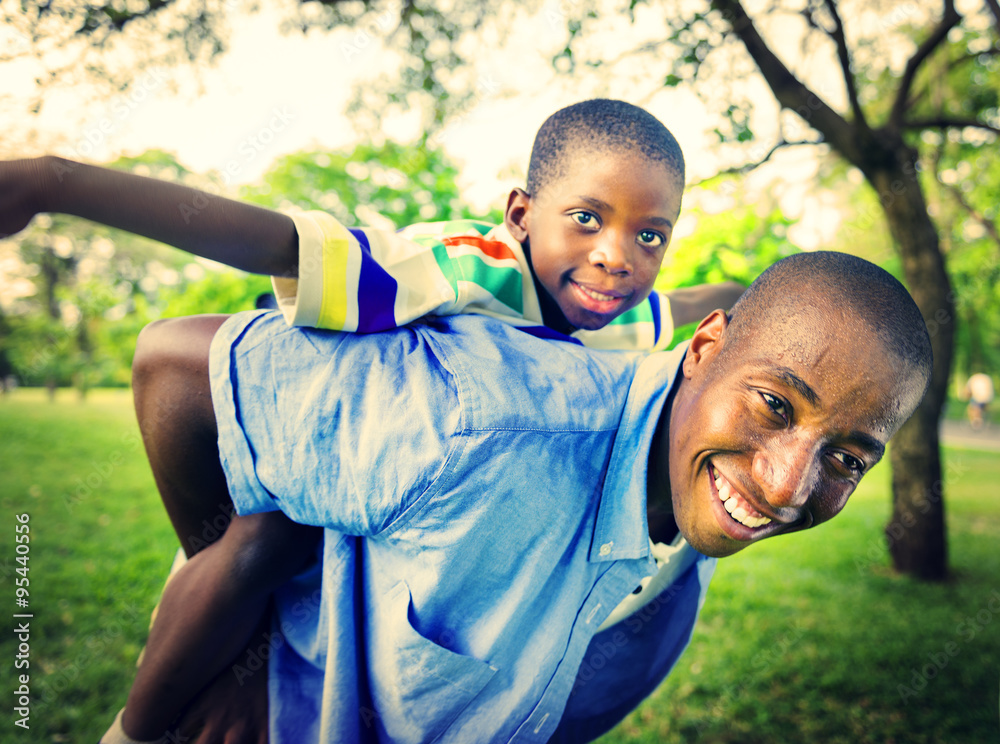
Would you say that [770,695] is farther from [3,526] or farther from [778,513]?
[3,526]

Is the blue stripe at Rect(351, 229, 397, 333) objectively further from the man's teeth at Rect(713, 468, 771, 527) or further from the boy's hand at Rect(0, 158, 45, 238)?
the man's teeth at Rect(713, 468, 771, 527)

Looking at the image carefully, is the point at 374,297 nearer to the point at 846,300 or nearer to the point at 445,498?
the point at 445,498

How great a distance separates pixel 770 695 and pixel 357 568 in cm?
346

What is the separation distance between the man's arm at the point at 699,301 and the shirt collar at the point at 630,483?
995 millimetres

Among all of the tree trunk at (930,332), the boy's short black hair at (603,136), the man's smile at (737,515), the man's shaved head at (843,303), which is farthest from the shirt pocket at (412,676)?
the tree trunk at (930,332)

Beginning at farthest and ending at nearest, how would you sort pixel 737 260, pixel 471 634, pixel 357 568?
pixel 737 260
pixel 357 568
pixel 471 634

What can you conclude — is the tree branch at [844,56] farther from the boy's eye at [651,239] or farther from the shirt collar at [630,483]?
the shirt collar at [630,483]

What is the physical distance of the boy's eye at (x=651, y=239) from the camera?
2148 mm

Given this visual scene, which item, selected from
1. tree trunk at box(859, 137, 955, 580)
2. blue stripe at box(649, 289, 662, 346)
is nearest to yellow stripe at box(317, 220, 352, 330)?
blue stripe at box(649, 289, 662, 346)

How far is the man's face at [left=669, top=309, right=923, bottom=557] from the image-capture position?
1.34 m

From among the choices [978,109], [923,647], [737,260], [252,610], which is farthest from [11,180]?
[978,109]

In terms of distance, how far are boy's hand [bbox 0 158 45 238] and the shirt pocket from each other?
114cm

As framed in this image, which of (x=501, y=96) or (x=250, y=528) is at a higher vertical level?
(x=501, y=96)

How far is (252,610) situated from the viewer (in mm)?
1673
